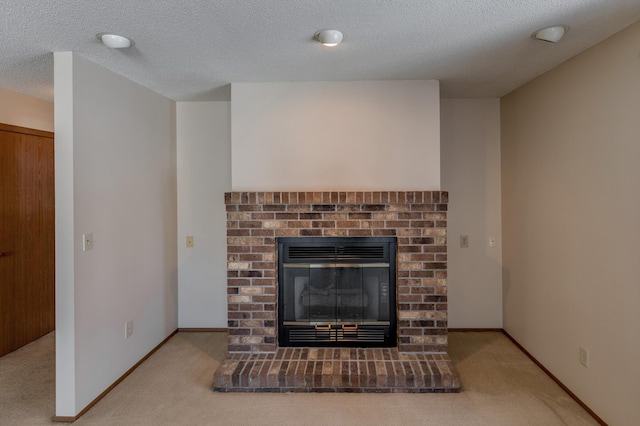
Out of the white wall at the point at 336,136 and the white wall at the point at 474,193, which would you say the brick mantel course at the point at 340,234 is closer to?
the white wall at the point at 336,136

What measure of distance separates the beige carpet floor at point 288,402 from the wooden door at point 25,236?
1.83 ft

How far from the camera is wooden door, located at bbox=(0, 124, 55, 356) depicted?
3480mm

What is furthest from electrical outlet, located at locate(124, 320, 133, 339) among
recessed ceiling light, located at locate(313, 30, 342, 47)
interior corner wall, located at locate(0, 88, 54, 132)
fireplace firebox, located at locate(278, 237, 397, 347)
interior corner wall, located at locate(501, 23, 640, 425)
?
interior corner wall, located at locate(501, 23, 640, 425)

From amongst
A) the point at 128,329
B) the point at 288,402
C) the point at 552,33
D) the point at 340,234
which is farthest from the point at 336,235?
the point at 552,33

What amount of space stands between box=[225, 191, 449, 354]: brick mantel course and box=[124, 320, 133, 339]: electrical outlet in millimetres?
797

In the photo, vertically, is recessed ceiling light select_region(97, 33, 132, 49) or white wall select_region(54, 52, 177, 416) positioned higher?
recessed ceiling light select_region(97, 33, 132, 49)

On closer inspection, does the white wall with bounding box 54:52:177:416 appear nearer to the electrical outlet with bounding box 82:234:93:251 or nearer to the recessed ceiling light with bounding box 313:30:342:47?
the electrical outlet with bounding box 82:234:93:251

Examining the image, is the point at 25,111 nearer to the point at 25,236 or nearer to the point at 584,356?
the point at 25,236

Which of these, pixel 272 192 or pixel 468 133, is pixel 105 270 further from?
pixel 468 133

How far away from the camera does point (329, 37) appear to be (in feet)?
7.24

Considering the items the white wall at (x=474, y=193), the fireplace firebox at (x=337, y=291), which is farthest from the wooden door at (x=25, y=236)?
the white wall at (x=474, y=193)

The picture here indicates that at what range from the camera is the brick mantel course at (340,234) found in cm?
307

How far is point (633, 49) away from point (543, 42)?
0.45 metres

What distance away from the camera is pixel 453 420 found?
2.38 m
